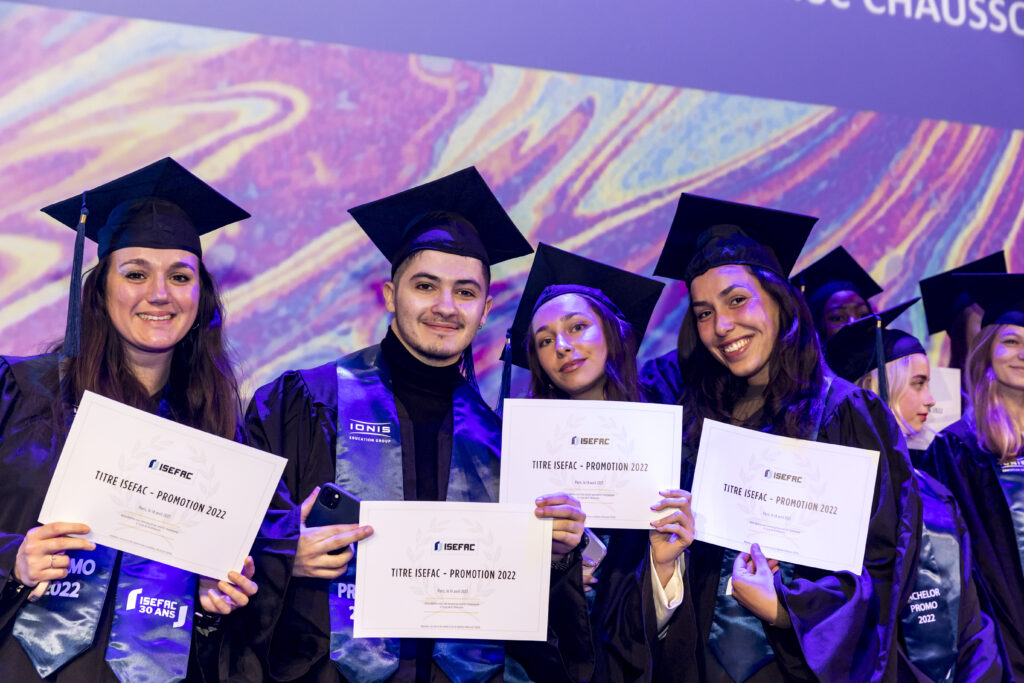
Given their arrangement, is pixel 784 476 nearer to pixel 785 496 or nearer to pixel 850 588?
pixel 785 496

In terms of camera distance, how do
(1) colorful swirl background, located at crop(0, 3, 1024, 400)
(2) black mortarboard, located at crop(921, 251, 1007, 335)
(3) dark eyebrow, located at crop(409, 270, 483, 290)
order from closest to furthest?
(3) dark eyebrow, located at crop(409, 270, 483, 290), (1) colorful swirl background, located at crop(0, 3, 1024, 400), (2) black mortarboard, located at crop(921, 251, 1007, 335)

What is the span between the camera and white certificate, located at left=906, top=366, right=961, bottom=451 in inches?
166

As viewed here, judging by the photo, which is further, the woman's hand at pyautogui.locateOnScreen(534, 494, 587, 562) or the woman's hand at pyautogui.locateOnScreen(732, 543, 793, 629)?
the woman's hand at pyautogui.locateOnScreen(732, 543, 793, 629)

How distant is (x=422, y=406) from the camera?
10.8 ft

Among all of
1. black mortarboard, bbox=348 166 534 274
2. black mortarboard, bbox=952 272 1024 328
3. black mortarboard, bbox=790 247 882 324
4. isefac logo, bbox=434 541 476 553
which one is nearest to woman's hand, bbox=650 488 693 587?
isefac logo, bbox=434 541 476 553

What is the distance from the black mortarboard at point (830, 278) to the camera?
4.27 meters

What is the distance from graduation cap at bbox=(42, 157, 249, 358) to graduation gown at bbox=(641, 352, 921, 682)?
71.6 inches

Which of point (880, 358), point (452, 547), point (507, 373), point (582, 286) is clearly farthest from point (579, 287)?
point (880, 358)

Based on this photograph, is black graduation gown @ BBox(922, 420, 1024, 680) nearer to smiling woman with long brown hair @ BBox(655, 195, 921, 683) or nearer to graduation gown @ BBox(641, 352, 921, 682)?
graduation gown @ BBox(641, 352, 921, 682)

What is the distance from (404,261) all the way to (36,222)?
4.29 feet

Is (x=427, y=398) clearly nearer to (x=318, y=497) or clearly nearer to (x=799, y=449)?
(x=318, y=497)

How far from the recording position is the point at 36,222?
3434 millimetres

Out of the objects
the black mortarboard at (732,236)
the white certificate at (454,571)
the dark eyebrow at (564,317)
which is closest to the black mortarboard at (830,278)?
the black mortarboard at (732,236)

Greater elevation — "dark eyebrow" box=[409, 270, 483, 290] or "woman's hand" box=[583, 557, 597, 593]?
"dark eyebrow" box=[409, 270, 483, 290]
